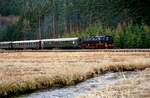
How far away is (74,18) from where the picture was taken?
123 m

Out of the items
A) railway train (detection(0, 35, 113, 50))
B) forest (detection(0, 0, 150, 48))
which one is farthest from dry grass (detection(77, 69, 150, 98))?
forest (detection(0, 0, 150, 48))

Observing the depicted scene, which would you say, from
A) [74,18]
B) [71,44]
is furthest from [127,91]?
[74,18]

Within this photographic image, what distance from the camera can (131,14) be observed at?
10712 cm

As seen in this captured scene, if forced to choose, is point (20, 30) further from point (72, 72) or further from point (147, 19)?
point (72, 72)

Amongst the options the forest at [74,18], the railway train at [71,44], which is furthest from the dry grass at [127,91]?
the forest at [74,18]

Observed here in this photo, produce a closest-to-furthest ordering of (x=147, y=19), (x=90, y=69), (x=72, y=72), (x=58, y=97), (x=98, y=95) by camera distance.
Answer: (x=98, y=95) → (x=58, y=97) → (x=72, y=72) → (x=90, y=69) → (x=147, y=19)

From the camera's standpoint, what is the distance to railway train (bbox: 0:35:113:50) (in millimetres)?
72150

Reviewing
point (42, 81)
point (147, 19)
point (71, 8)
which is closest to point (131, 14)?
point (147, 19)

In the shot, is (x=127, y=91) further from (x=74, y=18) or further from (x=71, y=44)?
(x=74, y=18)

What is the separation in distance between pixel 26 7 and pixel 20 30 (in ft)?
34.7

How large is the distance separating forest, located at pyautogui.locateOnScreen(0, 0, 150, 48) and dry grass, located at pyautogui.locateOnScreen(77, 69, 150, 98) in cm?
5951

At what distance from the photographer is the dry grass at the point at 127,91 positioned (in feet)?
71.4

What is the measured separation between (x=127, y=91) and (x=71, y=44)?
55221 millimetres

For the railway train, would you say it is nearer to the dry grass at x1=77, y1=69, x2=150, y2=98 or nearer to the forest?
the forest
